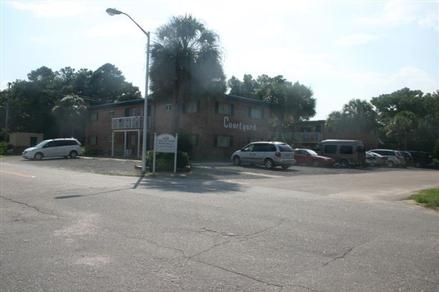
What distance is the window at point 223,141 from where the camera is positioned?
37000 millimetres

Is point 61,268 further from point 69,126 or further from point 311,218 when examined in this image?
point 69,126

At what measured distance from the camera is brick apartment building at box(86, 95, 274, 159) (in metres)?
35.8

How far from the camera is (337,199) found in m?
13.5

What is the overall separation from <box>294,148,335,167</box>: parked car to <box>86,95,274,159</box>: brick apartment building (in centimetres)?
590

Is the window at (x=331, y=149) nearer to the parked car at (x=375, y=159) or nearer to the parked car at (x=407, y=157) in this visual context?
the parked car at (x=375, y=159)

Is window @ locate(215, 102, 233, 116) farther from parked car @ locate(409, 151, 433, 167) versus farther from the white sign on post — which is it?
parked car @ locate(409, 151, 433, 167)

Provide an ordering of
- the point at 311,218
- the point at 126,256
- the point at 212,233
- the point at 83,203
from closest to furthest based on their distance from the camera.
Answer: the point at 126,256, the point at 212,233, the point at 311,218, the point at 83,203

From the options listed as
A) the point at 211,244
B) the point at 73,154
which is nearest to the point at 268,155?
the point at 73,154

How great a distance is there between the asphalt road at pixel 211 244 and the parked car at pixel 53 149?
25356 millimetres

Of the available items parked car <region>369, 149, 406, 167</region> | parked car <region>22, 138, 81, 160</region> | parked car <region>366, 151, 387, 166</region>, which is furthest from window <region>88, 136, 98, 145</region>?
parked car <region>369, 149, 406, 167</region>

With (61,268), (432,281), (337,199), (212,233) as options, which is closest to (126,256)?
(61,268)

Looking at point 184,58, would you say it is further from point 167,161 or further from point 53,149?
point 53,149

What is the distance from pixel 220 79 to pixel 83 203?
20.2m

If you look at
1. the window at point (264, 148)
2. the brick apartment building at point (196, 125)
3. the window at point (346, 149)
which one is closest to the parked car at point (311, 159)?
the window at point (346, 149)
